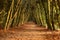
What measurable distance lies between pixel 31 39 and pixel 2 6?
6.14 m

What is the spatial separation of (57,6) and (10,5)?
338cm

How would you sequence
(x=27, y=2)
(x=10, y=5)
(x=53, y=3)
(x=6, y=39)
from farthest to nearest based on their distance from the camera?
1. (x=27, y=2)
2. (x=10, y=5)
3. (x=53, y=3)
4. (x=6, y=39)

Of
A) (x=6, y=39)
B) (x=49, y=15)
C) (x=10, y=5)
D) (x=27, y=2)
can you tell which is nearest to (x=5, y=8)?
(x=10, y=5)

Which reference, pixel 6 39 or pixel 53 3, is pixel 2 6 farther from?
pixel 6 39

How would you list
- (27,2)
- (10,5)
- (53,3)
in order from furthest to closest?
(27,2) < (10,5) < (53,3)

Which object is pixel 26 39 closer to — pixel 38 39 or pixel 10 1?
pixel 38 39

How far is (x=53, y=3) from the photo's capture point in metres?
12.8

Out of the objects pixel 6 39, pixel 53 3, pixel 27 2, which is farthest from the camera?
pixel 27 2

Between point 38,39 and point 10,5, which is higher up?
point 10,5

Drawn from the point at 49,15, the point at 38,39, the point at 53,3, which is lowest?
the point at 38,39

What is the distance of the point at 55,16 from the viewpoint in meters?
13.2

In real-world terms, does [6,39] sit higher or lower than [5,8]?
lower

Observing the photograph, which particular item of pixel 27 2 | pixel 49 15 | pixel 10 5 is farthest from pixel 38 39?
pixel 27 2

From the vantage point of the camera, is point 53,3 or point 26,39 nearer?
point 26,39
